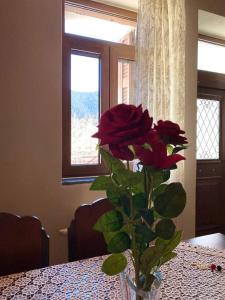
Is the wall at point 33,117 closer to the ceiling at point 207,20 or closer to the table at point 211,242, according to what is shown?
the ceiling at point 207,20

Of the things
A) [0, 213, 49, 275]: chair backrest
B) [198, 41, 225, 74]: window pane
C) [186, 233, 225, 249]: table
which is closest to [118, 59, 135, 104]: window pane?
[198, 41, 225, 74]: window pane

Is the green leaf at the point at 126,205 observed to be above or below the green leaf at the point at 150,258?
above

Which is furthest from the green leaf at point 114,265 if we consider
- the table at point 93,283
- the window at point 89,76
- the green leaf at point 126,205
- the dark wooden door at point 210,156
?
the dark wooden door at point 210,156

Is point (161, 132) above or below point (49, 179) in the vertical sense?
above

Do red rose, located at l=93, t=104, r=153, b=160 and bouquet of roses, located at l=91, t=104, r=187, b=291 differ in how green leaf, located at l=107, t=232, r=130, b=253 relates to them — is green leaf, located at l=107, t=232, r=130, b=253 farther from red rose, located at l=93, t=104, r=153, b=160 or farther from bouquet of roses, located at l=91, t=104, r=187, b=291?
red rose, located at l=93, t=104, r=153, b=160

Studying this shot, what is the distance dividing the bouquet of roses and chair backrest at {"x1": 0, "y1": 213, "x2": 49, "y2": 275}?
778mm

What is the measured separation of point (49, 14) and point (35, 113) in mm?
652

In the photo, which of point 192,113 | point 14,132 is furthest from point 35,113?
point 192,113

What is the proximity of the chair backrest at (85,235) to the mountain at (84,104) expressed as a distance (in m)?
0.94

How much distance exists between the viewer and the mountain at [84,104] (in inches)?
94.4

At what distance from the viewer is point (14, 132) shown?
1.96 metres

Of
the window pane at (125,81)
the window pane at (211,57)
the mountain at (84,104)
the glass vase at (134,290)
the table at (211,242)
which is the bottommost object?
the table at (211,242)

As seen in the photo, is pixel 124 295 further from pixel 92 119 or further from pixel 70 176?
pixel 92 119

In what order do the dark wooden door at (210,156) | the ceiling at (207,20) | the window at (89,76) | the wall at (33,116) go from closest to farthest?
1. the wall at (33,116)
2. the window at (89,76)
3. the ceiling at (207,20)
4. the dark wooden door at (210,156)
